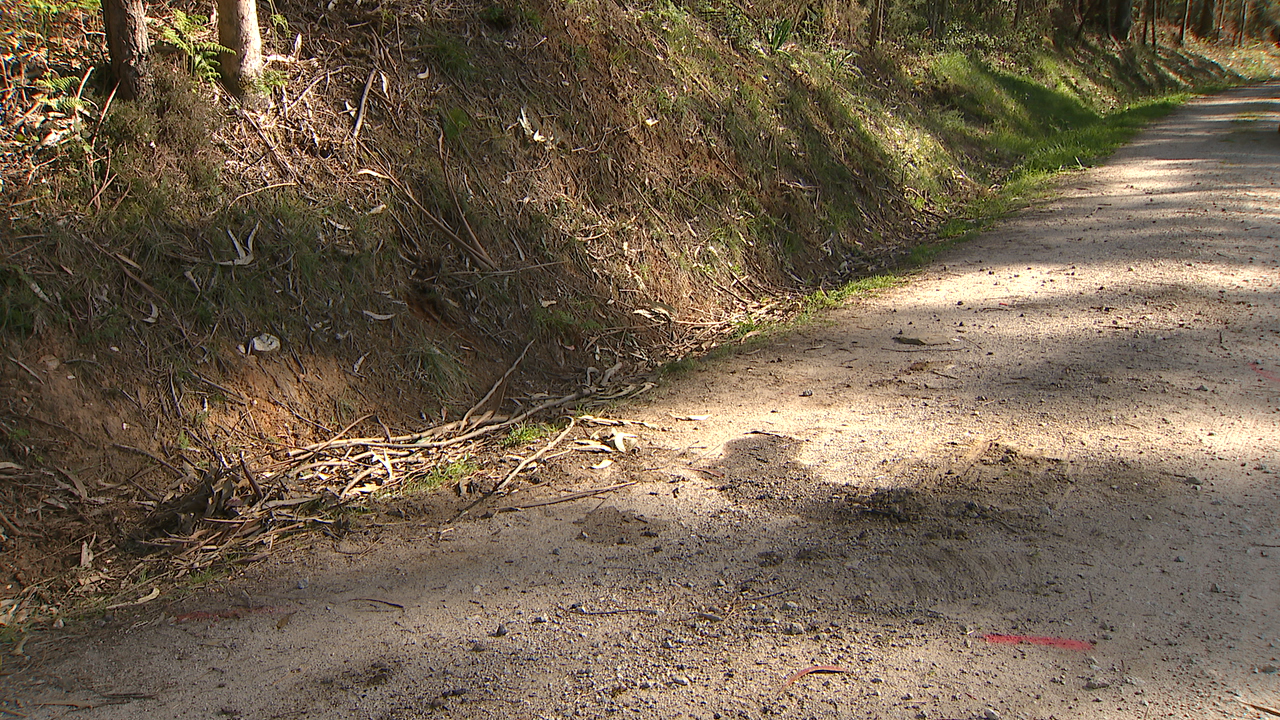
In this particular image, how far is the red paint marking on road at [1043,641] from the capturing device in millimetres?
3033

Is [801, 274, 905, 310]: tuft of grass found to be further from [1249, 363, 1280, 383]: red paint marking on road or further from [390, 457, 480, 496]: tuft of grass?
[390, 457, 480, 496]: tuft of grass

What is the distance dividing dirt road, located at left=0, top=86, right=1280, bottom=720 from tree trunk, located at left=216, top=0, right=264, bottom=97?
128 inches

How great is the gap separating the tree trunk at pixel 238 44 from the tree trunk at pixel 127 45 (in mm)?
507

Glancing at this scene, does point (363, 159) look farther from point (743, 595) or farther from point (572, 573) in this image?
point (743, 595)

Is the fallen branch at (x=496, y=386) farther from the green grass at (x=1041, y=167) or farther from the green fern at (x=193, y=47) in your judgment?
the green grass at (x=1041, y=167)

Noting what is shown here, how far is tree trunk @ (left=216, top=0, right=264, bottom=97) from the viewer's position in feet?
19.1

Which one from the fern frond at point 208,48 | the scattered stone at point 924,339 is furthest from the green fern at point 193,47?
the scattered stone at point 924,339

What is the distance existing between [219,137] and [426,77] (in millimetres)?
1821

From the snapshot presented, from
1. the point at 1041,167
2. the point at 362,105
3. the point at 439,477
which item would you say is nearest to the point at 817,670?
the point at 439,477

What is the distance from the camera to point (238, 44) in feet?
19.2

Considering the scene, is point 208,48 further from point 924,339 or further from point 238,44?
point 924,339

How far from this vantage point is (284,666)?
3246 millimetres

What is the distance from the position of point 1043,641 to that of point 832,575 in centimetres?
82

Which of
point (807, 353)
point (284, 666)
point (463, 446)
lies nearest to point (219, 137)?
point (463, 446)
